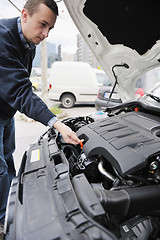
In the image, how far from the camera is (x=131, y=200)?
81 cm

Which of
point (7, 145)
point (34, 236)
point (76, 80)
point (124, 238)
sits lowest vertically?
point (124, 238)

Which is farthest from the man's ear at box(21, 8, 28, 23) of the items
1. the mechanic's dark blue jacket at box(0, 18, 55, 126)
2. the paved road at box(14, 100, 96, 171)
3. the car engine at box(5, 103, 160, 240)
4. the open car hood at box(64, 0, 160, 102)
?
the paved road at box(14, 100, 96, 171)

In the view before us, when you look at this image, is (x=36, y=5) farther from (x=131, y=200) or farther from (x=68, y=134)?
(x=131, y=200)

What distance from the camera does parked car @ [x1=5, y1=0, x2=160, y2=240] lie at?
0.77 meters

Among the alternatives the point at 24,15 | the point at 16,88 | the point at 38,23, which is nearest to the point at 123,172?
the point at 16,88

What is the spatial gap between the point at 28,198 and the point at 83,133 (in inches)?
25.5

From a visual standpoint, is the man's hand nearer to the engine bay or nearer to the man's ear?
the engine bay

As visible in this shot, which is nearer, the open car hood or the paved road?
the open car hood

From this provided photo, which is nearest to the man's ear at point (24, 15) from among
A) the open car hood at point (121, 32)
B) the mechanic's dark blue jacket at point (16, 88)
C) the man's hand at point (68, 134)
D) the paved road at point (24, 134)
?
the mechanic's dark blue jacket at point (16, 88)

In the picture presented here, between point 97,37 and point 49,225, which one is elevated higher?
point 97,37

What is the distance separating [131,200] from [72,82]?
20.8 feet

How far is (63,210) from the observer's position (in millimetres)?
827

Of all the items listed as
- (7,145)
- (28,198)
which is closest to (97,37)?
(7,145)

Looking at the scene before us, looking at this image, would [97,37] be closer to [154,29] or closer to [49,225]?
[154,29]
